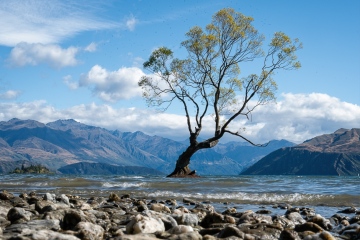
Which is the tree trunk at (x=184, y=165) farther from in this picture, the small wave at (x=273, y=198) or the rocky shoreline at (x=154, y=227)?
the rocky shoreline at (x=154, y=227)

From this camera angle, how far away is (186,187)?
23.4 metres

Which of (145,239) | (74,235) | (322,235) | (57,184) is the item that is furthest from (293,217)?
(57,184)

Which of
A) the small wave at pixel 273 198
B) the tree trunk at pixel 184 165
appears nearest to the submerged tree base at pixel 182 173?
the tree trunk at pixel 184 165

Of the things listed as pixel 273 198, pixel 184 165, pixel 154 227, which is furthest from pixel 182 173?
pixel 154 227

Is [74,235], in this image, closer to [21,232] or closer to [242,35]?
[21,232]

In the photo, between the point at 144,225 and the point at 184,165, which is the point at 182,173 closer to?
the point at 184,165

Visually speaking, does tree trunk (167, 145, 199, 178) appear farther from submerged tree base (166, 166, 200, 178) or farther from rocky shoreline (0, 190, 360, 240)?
rocky shoreline (0, 190, 360, 240)

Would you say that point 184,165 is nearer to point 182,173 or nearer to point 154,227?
point 182,173

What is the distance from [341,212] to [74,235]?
9399 mm

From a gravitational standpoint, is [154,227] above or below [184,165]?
below

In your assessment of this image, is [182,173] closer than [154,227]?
No

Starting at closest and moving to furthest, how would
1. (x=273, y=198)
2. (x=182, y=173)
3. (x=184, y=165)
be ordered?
(x=273, y=198)
(x=182, y=173)
(x=184, y=165)

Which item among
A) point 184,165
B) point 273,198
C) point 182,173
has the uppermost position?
point 184,165

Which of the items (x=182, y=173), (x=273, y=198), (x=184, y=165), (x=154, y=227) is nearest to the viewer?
(x=154, y=227)
